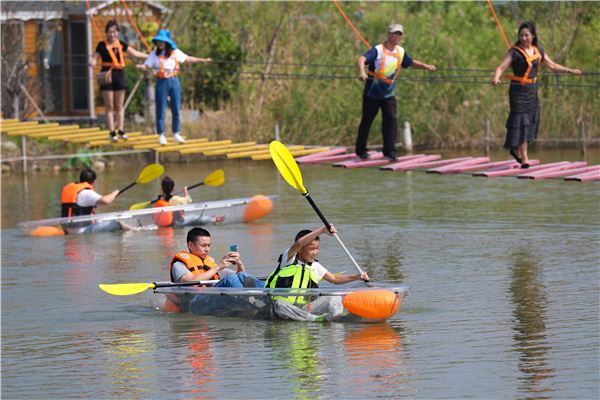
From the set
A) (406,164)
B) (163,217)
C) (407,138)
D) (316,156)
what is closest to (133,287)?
(406,164)

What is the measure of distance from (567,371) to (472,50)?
936 inches

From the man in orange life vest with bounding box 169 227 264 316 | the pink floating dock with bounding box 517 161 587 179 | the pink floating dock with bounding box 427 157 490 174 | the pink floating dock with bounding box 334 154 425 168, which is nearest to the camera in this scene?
the man in orange life vest with bounding box 169 227 264 316

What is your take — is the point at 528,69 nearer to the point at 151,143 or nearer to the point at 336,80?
the point at 151,143

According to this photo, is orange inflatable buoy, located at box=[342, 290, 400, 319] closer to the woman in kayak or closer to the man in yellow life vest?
the man in yellow life vest

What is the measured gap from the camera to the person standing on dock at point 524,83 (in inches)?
661

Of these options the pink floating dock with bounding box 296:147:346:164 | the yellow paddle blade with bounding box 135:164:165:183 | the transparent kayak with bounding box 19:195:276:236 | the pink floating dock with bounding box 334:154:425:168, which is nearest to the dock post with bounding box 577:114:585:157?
the transparent kayak with bounding box 19:195:276:236

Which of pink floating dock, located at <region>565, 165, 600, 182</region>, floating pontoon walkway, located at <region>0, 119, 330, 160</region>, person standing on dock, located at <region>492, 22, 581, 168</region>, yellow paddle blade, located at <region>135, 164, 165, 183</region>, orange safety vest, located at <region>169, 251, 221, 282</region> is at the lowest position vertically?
orange safety vest, located at <region>169, 251, 221, 282</region>

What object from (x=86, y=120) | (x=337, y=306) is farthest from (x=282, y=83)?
(x=337, y=306)

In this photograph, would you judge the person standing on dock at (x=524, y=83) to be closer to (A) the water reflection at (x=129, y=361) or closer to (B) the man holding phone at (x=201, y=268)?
(B) the man holding phone at (x=201, y=268)

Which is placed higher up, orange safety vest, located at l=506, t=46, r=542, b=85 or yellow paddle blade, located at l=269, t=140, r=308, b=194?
orange safety vest, located at l=506, t=46, r=542, b=85

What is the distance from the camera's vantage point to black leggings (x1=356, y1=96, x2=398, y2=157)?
707 inches

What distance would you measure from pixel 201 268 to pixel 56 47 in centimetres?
1979

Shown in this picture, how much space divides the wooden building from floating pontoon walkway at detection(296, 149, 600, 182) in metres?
15.0

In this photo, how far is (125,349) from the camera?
1440 centimetres
